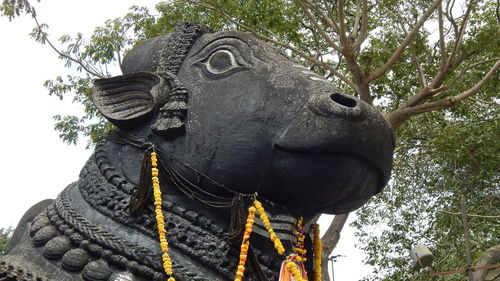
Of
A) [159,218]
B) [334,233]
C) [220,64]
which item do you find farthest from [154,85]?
[334,233]

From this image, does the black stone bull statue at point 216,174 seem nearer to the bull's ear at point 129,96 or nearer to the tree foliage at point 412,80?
the bull's ear at point 129,96

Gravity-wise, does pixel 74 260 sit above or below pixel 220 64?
below

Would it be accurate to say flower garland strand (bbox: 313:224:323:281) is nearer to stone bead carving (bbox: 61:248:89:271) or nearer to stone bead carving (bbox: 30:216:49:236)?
stone bead carving (bbox: 61:248:89:271)

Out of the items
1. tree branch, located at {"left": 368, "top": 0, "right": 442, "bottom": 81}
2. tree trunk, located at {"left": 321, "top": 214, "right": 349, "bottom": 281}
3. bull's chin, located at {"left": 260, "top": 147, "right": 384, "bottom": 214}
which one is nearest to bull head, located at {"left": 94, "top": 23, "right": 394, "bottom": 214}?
bull's chin, located at {"left": 260, "top": 147, "right": 384, "bottom": 214}

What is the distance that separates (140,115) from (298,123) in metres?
0.84

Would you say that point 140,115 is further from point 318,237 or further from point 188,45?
point 318,237

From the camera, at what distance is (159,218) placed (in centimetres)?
243

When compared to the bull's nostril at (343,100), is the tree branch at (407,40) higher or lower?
higher

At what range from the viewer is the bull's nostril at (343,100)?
96.8 inches

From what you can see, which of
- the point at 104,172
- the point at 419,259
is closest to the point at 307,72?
the point at 104,172

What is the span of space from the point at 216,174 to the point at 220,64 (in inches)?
23.5

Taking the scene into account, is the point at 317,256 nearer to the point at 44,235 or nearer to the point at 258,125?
the point at 258,125

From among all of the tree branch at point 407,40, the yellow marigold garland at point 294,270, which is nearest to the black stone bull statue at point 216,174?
the yellow marigold garland at point 294,270

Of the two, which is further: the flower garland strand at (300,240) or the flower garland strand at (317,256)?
the flower garland strand at (317,256)
